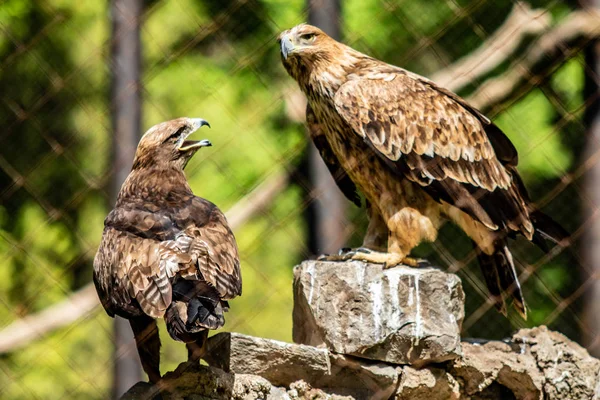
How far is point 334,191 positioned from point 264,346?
1.57 metres

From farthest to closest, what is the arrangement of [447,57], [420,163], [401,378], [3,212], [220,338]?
1. [3,212]
2. [447,57]
3. [420,163]
4. [401,378]
5. [220,338]

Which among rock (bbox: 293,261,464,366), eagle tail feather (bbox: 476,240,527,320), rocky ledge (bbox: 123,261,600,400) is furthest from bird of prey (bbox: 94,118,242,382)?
eagle tail feather (bbox: 476,240,527,320)

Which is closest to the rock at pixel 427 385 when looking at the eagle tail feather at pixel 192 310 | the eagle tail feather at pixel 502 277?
the eagle tail feather at pixel 502 277

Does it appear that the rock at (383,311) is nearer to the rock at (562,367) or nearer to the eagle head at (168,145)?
the rock at (562,367)

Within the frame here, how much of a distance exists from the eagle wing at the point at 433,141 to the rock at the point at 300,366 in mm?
740

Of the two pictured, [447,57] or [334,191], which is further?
[447,57]

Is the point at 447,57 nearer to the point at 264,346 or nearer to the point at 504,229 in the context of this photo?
the point at 504,229

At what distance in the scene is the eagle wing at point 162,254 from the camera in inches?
109

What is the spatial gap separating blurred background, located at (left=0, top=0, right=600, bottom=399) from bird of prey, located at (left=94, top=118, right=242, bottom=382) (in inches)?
54.4

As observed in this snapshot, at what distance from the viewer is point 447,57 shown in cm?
577

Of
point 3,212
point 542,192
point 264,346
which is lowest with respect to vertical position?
point 542,192

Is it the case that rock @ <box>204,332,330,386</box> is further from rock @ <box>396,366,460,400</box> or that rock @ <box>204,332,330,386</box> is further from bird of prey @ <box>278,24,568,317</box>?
bird of prey @ <box>278,24,568,317</box>

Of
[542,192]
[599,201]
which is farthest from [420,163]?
[542,192]

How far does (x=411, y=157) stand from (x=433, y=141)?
121mm
